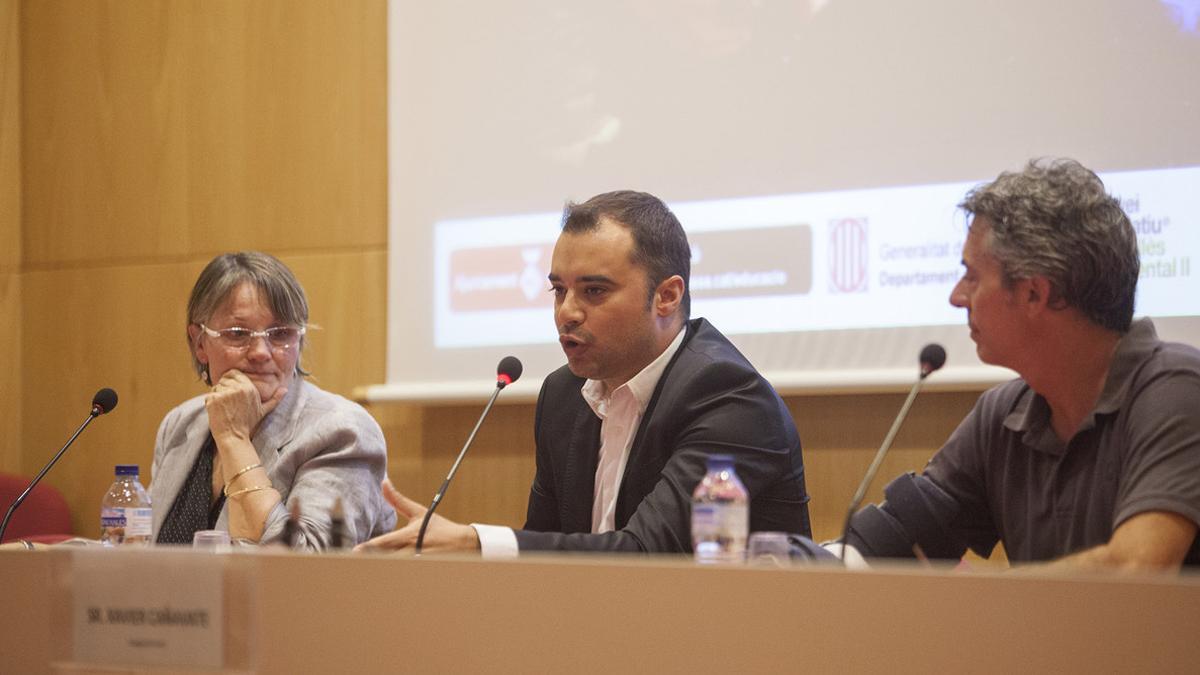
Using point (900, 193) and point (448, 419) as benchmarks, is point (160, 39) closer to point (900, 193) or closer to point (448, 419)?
point (448, 419)

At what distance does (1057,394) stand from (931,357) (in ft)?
0.63

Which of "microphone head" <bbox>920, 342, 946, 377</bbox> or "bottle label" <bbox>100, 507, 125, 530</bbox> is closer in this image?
"microphone head" <bbox>920, 342, 946, 377</bbox>

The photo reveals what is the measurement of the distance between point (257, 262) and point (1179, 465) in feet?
6.71

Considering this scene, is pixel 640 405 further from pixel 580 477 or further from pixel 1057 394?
pixel 1057 394

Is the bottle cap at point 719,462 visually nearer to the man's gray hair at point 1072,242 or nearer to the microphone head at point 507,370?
the microphone head at point 507,370

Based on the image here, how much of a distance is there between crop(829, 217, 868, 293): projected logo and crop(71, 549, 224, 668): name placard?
246 centimetres

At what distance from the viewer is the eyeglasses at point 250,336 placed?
274 centimetres

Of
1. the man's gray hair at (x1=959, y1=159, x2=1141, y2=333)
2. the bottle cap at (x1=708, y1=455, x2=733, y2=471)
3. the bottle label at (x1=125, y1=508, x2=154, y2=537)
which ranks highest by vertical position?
the man's gray hair at (x1=959, y1=159, x2=1141, y2=333)

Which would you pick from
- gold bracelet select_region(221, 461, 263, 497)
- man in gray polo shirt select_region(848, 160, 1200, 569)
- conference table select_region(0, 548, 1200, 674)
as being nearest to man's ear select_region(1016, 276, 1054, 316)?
man in gray polo shirt select_region(848, 160, 1200, 569)

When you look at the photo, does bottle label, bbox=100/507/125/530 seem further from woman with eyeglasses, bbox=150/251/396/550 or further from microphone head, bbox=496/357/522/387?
microphone head, bbox=496/357/522/387

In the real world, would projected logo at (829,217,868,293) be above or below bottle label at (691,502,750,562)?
above

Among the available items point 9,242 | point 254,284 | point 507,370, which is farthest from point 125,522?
point 9,242

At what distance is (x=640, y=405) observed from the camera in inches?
90.1

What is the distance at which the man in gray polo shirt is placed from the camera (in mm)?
1649
